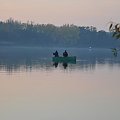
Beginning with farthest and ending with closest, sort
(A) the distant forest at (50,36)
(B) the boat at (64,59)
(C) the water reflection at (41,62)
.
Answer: (A) the distant forest at (50,36) → (B) the boat at (64,59) → (C) the water reflection at (41,62)

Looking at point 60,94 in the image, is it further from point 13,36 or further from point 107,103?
point 13,36

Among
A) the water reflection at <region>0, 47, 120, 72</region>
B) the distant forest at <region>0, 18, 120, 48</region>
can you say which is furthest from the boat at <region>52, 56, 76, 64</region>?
the distant forest at <region>0, 18, 120, 48</region>

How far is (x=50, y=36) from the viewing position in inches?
6186

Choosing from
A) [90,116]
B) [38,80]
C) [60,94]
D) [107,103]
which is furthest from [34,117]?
[38,80]

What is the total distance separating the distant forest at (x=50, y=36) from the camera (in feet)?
468

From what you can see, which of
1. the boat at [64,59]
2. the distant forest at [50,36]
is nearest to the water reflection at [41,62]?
the boat at [64,59]

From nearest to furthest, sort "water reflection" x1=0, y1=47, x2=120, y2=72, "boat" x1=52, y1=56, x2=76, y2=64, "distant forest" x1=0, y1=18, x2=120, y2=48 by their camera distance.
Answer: "water reflection" x1=0, y1=47, x2=120, y2=72, "boat" x1=52, y1=56, x2=76, y2=64, "distant forest" x1=0, y1=18, x2=120, y2=48

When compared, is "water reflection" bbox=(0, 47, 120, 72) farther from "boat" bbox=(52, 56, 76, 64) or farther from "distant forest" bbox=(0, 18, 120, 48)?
"distant forest" bbox=(0, 18, 120, 48)

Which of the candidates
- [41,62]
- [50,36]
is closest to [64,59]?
[41,62]

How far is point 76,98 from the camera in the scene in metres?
19.5

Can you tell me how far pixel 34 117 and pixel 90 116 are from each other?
203 centimetres

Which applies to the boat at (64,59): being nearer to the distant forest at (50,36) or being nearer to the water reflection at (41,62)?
the water reflection at (41,62)

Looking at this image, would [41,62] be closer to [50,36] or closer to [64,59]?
[64,59]

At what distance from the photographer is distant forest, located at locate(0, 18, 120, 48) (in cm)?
14250
